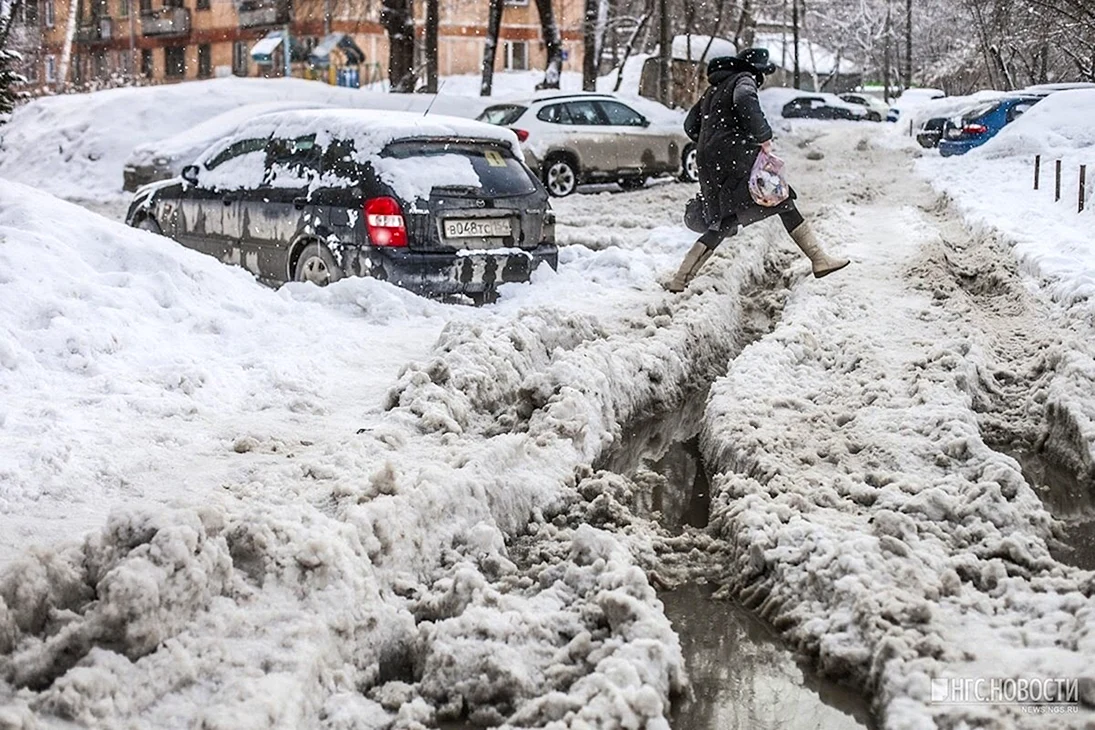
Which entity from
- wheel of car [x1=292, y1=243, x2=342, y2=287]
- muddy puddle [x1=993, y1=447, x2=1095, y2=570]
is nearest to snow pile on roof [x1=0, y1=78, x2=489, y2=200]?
wheel of car [x1=292, y1=243, x2=342, y2=287]

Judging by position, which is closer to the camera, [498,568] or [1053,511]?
[498,568]

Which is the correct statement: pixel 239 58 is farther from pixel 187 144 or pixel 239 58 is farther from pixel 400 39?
pixel 187 144

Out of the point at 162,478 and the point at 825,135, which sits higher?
the point at 825,135

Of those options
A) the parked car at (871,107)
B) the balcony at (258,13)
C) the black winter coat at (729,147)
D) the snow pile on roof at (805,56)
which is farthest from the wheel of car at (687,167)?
the snow pile on roof at (805,56)

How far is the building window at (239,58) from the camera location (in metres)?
56.4

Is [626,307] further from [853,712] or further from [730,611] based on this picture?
[853,712]

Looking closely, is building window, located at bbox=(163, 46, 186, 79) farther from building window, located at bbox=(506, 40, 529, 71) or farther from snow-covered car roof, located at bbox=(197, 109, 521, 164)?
snow-covered car roof, located at bbox=(197, 109, 521, 164)

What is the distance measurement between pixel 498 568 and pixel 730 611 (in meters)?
0.83

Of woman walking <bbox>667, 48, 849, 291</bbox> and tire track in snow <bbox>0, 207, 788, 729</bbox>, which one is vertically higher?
woman walking <bbox>667, 48, 849, 291</bbox>

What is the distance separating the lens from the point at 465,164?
9.34 metres

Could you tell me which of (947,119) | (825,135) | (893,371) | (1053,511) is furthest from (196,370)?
(825,135)

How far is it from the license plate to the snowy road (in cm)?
67

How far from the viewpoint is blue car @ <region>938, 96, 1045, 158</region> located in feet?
81.4

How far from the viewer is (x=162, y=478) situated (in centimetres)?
491
